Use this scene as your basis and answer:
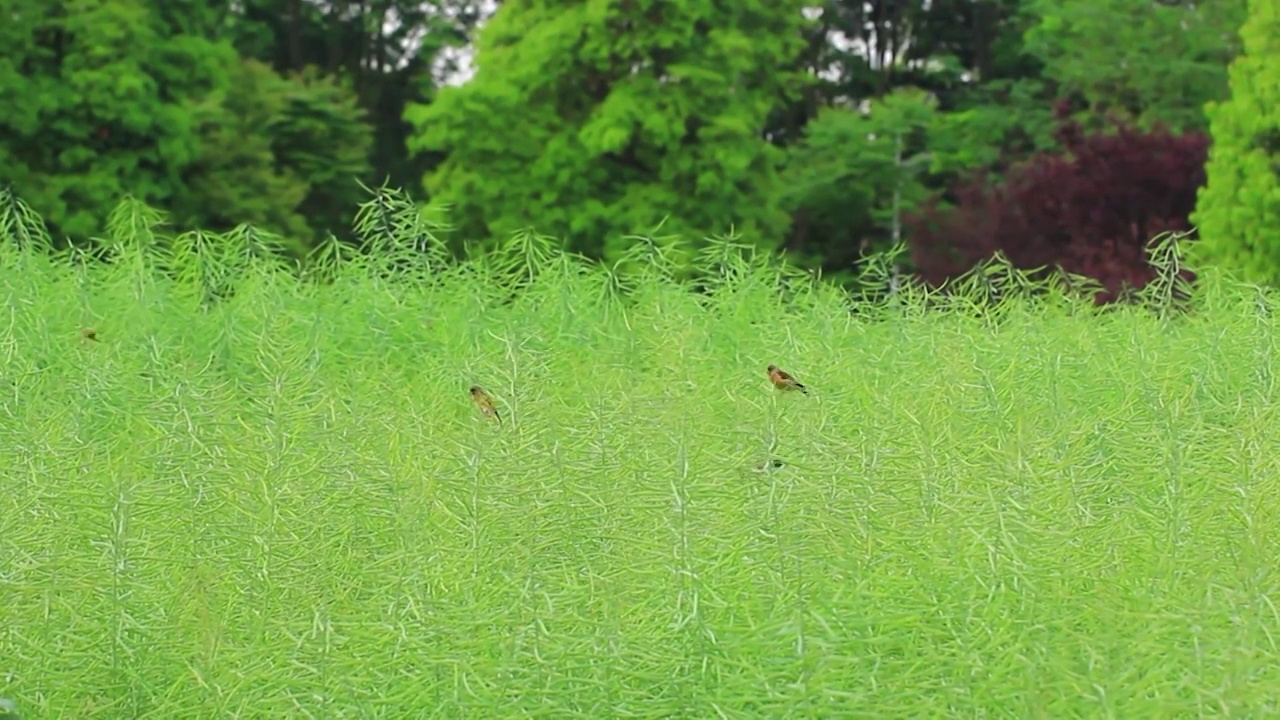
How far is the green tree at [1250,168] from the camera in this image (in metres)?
9.52

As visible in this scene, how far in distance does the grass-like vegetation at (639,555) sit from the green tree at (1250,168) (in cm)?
542

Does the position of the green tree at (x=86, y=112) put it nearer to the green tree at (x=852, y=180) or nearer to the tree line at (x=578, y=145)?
the tree line at (x=578, y=145)

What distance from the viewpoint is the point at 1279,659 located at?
7.48ft

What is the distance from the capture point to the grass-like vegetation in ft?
Result: 7.67

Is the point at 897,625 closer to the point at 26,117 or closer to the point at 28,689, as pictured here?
the point at 28,689

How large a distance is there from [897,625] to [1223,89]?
53.7ft

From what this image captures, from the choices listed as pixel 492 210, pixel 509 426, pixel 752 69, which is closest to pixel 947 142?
pixel 752 69

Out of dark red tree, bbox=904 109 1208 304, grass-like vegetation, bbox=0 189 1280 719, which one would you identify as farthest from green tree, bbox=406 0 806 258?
grass-like vegetation, bbox=0 189 1280 719

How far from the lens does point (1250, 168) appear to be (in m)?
9.70

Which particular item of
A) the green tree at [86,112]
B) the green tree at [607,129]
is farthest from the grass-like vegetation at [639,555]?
the green tree at [607,129]

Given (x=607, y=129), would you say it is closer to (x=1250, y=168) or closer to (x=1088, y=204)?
(x=1088, y=204)

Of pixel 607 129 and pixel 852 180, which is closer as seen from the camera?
pixel 607 129

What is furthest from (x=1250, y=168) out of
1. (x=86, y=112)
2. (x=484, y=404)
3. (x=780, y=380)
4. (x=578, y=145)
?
(x=86, y=112)

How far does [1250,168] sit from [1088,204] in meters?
3.06
